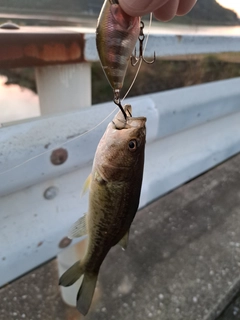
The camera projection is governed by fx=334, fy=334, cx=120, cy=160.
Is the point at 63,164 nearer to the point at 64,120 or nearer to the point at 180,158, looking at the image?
the point at 64,120

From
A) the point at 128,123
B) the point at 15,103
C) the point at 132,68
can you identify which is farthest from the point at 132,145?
the point at 132,68

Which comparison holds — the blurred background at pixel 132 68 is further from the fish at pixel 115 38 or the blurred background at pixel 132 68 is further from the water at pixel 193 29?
the fish at pixel 115 38

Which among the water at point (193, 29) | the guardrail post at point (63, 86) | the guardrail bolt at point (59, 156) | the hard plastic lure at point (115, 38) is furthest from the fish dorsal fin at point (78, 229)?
the water at point (193, 29)

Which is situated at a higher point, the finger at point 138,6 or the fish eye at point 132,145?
the finger at point 138,6

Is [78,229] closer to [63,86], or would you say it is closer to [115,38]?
[63,86]

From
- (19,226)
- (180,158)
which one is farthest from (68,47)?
(180,158)

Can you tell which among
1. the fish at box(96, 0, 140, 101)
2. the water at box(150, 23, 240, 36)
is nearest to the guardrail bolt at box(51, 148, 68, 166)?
the fish at box(96, 0, 140, 101)
